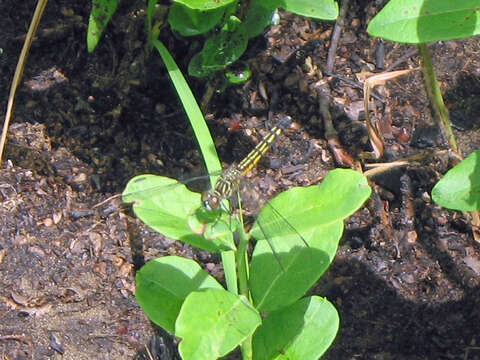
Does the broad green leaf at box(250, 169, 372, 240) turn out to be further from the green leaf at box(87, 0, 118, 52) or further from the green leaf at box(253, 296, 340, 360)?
the green leaf at box(87, 0, 118, 52)

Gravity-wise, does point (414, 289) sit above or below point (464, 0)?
below

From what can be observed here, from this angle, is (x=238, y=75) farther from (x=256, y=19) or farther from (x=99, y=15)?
(x=99, y=15)

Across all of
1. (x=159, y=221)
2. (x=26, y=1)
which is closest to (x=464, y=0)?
(x=159, y=221)

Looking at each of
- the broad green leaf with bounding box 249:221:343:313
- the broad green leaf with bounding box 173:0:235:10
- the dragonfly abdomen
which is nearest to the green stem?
the dragonfly abdomen

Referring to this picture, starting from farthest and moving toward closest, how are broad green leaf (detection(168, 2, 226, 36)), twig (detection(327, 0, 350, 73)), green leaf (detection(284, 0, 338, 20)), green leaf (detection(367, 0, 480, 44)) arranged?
1. twig (detection(327, 0, 350, 73))
2. broad green leaf (detection(168, 2, 226, 36))
3. green leaf (detection(284, 0, 338, 20))
4. green leaf (detection(367, 0, 480, 44))

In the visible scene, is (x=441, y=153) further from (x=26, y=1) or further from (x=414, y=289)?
(x=26, y=1)
